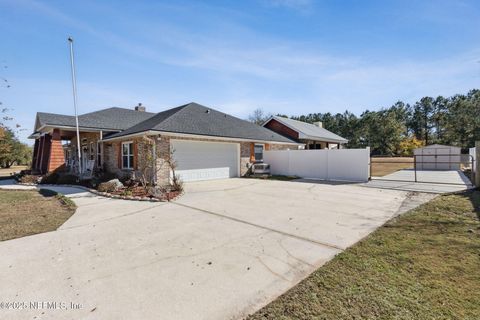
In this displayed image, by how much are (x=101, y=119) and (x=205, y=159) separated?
8648mm

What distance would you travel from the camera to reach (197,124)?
1401 cm

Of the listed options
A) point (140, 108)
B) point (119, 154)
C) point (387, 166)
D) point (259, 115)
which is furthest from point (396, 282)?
point (259, 115)

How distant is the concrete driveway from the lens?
2.59 metres

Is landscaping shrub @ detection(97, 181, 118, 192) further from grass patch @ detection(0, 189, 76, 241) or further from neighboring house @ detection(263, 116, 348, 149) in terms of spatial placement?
neighboring house @ detection(263, 116, 348, 149)

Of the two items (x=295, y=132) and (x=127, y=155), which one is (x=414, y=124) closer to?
(x=295, y=132)

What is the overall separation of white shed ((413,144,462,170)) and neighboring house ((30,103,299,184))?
13546 millimetres

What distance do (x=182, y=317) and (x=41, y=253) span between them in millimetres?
3305

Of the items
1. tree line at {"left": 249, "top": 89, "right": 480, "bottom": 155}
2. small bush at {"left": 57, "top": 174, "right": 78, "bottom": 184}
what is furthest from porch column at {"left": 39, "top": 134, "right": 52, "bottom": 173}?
tree line at {"left": 249, "top": 89, "right": 480, "bottom": 155}

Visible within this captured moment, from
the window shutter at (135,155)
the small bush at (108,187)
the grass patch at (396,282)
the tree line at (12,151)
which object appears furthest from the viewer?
the tree line at (12,151)

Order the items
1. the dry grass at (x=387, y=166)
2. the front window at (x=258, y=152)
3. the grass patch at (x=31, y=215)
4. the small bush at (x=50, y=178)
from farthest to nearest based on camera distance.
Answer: the dry grass at (x=387, y=166), the front window at (x=258, y=152), the small bush at (x=50, y=178), the grass patch at (x=31, y=215)

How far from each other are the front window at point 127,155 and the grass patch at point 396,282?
12650 millimetres

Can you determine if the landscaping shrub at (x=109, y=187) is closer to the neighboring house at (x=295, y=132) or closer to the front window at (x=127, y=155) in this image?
the front window at (x=127, y=155)

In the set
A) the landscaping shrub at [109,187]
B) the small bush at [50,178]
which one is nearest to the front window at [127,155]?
the landscaping shrub at [109,187]

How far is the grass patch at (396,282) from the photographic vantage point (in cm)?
234
